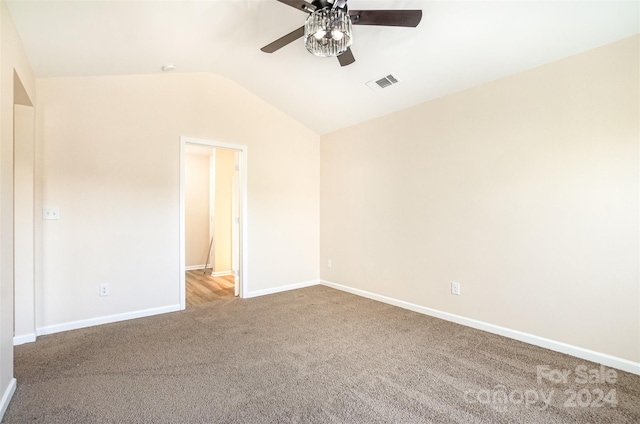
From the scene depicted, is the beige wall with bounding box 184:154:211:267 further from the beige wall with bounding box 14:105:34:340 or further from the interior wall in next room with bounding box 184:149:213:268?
the beige wall with bounding box 14:105:34:340

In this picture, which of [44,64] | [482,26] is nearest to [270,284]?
[44,64]

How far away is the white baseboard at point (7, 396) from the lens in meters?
1.65

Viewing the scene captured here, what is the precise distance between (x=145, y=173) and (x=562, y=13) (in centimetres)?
406

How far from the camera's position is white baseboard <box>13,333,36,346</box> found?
2580mm

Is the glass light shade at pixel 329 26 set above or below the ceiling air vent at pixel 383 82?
below

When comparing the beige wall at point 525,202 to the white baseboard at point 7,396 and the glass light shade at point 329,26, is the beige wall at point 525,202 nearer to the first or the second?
the glass light shade at point 329,26

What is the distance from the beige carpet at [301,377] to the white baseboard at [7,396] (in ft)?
0.16

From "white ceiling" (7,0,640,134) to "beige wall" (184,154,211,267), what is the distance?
2.95 metres

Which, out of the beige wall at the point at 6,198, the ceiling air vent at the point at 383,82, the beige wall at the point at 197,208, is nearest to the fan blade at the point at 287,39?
the ceiling air vent at the point at 383,82

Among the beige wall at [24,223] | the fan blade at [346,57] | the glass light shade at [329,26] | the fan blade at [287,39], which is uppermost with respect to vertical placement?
the fan blade at [287,39]

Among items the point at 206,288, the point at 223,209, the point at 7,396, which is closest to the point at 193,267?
the point at 223,209

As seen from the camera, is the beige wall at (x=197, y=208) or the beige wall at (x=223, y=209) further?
the beige wall at (x=197, y=208)

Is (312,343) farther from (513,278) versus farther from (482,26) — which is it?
(482,26)

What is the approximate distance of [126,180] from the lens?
3217 mm
